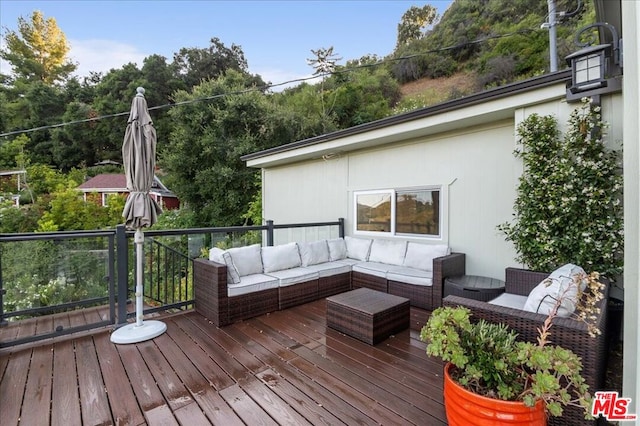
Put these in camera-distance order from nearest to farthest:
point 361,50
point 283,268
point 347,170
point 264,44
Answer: point 283,268
point 347,170
point 264,44
point 361,50

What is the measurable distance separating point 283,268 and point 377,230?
2138 millimetres

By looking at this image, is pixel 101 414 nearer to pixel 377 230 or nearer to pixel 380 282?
pixel 380 282

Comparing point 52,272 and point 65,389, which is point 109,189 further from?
point 65,389

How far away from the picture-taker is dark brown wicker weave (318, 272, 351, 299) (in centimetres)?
454

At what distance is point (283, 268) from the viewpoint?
175 inches

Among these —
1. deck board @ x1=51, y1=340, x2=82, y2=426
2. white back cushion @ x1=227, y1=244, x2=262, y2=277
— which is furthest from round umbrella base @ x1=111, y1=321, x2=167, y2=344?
white back cushion @ x1=227, y1=244, x2=262, y2=277

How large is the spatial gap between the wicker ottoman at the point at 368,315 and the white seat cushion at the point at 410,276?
788 millimetres

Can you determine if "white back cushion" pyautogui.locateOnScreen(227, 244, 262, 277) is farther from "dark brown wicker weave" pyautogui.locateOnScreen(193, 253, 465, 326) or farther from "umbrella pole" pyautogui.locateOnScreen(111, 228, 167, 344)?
"umbrella pole" pyautogui.locateOnScreen(111, 228, 167, 344)

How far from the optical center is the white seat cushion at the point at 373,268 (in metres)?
4.51

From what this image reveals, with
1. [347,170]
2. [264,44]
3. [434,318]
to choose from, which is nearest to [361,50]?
[264,44]

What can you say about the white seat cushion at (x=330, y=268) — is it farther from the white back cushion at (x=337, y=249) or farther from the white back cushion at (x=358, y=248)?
the white back cushion at (x=358, y=248)

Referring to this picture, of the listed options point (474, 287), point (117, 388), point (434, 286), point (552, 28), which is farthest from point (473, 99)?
point (552, 28)

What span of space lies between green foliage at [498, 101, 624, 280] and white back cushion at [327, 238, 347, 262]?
272 centimetres

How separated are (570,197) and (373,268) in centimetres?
259
